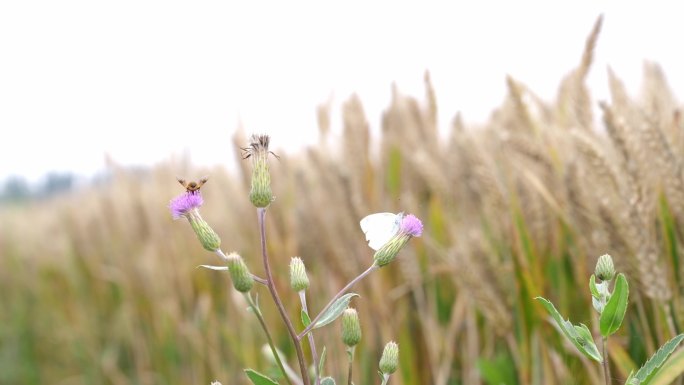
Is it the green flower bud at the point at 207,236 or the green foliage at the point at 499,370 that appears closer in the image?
the green flower bud at the point at 207,236

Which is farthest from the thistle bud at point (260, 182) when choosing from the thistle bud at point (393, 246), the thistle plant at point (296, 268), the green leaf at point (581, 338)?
the green leaf at point (581, 338)

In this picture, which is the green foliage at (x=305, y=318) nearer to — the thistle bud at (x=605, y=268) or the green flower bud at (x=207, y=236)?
the green flower bud at (x=207, y=236)

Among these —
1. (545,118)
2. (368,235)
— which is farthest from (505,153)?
(368,235)

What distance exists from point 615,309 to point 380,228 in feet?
0.65

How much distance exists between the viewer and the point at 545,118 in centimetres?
158

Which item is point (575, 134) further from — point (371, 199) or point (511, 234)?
point (371, 199)

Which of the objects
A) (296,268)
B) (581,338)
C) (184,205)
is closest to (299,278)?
(296,268)

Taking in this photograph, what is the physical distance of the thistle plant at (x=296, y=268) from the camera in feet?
1.59

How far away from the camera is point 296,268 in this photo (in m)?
0.55

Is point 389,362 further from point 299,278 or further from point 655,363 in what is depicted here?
point 655,363

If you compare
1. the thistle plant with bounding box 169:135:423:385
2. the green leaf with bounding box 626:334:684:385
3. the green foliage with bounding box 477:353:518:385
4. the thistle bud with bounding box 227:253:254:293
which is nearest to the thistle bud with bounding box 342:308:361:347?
the thistle plant with bounding box 169:135:423:385

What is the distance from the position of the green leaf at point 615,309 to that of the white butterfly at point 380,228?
A: 0.58 ft

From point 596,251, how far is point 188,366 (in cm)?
171

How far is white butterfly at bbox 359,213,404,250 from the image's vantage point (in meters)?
0.56
